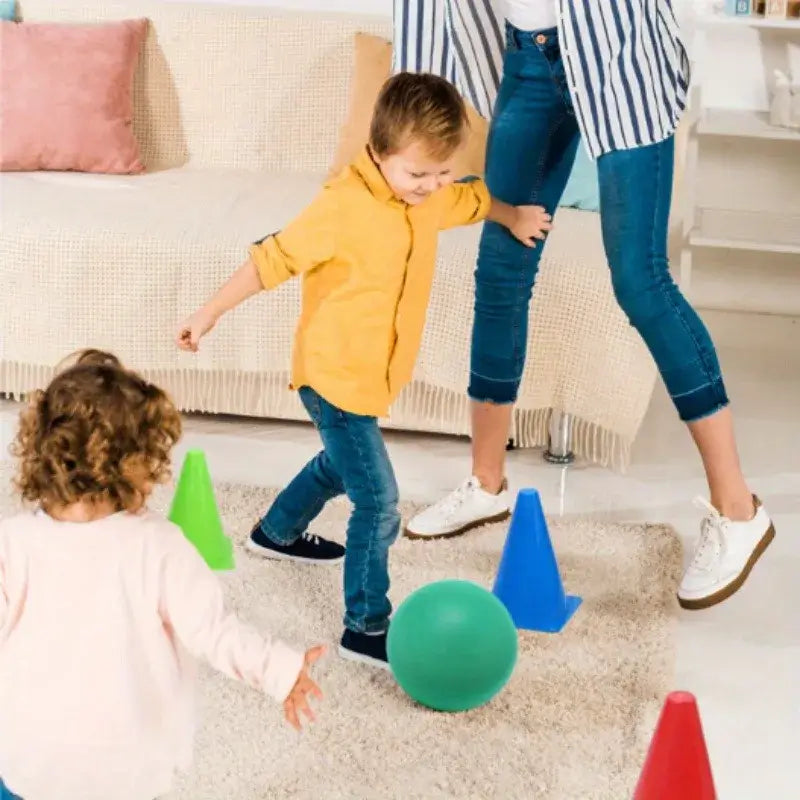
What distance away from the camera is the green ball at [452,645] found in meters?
1.80

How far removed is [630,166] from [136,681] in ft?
3.50

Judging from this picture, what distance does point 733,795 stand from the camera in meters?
1.75

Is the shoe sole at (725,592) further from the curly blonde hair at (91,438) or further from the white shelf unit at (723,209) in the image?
the white shelf unit at (723,209)

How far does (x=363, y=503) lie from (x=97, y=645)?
0.69 m

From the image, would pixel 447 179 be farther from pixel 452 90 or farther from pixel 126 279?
pixel 126 279

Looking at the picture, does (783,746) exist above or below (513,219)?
below

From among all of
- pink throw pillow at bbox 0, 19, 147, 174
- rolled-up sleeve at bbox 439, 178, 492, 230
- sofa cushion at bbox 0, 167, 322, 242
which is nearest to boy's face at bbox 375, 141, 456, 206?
rolled-up sleeve at bbox 439, 178, 492, 230

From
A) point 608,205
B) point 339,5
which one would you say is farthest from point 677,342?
point 339,5

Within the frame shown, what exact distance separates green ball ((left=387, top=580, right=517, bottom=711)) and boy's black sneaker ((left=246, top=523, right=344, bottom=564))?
0.44 m

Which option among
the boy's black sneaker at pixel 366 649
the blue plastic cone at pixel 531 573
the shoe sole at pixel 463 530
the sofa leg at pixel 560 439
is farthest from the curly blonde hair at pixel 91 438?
the sofa leg at pixel 560 439

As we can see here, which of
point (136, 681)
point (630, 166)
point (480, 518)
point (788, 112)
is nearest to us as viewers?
point (136, 681)

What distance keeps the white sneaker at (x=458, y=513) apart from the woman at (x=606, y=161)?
0.18 meters

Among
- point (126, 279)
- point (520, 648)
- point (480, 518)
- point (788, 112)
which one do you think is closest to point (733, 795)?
point (520, 648)

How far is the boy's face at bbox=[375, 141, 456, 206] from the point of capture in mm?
1848
